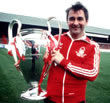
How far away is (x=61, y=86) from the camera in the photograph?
1.32 m

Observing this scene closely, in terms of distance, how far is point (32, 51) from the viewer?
1.20m

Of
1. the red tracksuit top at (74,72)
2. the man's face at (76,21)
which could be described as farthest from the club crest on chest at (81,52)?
the man's face at (76,21)

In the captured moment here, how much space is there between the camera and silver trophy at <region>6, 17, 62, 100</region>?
1163mm

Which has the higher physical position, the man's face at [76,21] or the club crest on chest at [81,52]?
the man's face at [76,21]

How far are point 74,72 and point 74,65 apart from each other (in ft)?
0.15

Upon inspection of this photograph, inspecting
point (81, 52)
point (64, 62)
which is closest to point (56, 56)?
point (64, 62)

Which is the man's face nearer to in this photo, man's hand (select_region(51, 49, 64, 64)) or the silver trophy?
the silver trophy

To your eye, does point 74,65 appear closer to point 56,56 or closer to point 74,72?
point 74,72

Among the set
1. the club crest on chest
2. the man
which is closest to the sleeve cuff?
the man

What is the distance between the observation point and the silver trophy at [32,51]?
116 cm

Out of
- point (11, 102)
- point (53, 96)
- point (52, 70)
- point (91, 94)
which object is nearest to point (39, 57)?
point (52, 70)

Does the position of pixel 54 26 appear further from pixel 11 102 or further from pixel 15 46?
pixel 15 46

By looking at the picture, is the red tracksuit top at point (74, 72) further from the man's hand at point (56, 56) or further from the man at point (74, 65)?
the man's hand at point (56, 56)

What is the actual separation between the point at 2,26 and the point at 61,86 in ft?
55.0
